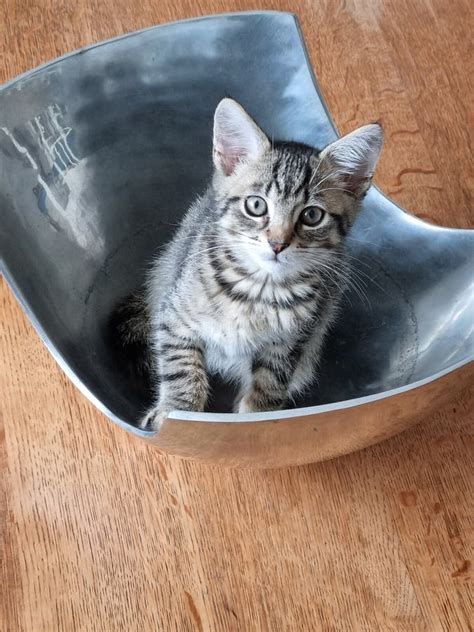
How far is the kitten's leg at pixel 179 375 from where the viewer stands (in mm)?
831

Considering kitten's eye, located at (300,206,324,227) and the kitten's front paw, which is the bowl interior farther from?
kitten's eye, located at (300,206,324,227)

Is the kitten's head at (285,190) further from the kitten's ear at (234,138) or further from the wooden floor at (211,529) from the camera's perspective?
the wooden floor at (211,529)

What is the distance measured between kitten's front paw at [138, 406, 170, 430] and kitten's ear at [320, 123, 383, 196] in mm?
298

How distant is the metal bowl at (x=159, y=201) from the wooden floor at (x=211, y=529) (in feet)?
0.30

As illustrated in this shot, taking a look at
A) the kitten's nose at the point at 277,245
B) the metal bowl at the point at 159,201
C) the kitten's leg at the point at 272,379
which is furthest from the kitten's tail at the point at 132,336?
the kitten's nose at the point at 277,245

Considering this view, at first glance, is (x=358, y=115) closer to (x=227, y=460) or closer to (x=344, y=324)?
(x=344, y=324)

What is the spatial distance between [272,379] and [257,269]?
12 centimetres

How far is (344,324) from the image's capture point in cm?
95

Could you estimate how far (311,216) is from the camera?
2.58ft

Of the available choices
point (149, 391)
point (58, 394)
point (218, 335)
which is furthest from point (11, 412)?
point (218, 335)

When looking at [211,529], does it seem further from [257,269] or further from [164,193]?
[164,193]

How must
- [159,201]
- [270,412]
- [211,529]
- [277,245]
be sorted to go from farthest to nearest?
[159,201] → [211,529] → [277,245] → [270,412]

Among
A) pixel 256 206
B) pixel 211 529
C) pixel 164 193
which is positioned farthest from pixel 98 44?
pixel 211 529

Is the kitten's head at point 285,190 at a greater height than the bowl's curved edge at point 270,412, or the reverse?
the kitten's head at point 285,190
